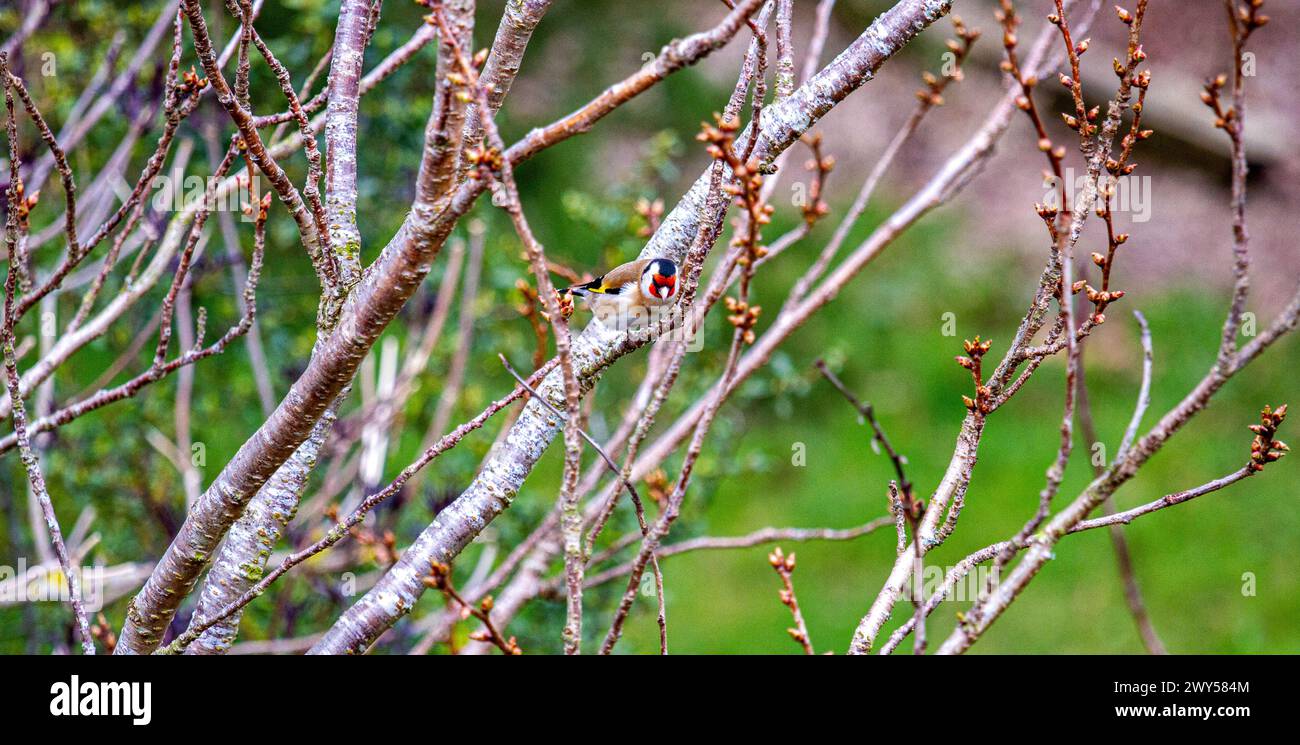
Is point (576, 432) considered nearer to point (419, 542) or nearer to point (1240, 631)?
point (419, 542)

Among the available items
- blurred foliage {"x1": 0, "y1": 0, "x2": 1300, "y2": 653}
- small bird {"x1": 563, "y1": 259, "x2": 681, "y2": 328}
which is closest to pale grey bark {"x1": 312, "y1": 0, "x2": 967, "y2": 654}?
small bird {"x1": 563, "y1": 259, "x2": 681, "y2": 328}

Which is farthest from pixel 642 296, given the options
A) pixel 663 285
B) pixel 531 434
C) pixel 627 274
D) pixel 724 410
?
pixel 724 410

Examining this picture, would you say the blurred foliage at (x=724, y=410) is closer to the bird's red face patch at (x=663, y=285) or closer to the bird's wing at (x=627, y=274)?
the bird's wing at (x=627, y=274)

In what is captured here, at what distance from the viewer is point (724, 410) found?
4762 mm

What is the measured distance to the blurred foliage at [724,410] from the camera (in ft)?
13.5

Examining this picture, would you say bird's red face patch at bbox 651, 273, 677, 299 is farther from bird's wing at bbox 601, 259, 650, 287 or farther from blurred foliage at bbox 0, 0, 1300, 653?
blurred foliage at bbox 0, 0, 1300, 653

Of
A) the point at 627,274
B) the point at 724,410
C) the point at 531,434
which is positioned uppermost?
the point at 724,410

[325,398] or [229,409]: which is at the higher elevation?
[229,409]

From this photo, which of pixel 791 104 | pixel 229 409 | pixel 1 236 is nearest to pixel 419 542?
pixel 791 104

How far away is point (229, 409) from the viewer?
4.79m

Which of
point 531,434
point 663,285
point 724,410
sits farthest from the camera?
point 724,410

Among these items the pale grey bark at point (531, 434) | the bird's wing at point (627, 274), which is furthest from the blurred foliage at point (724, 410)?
the pale grey bark at point (531, 434)

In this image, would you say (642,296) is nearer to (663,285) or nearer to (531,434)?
(663,285)
